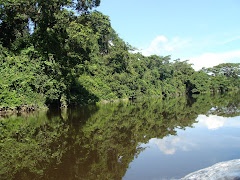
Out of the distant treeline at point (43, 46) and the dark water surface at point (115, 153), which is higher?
the distant treeline at point (43, 46)

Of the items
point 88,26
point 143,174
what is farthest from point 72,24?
point 143,174

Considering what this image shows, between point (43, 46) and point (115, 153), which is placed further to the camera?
point (43, 46)

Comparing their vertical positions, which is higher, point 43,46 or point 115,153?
point 43,46

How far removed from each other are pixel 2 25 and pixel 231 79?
7219 centimetres

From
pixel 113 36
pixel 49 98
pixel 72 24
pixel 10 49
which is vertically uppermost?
pixel 113 36

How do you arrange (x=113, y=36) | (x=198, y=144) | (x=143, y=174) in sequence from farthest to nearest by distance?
(x=113, y=36) < (x=198, y=144) < (x=143, y=174)

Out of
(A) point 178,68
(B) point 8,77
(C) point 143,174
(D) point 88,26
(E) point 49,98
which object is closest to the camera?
(C) point 143,174

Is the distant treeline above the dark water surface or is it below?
above

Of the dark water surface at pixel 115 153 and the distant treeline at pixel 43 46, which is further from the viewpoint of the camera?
the distant treeline at pixel 43 46

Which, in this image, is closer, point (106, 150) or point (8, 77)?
point (106, 150)

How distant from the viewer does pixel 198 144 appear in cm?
604

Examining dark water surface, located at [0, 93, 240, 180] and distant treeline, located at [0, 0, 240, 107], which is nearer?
dark water surface, located at [0, 93, 240, 180]

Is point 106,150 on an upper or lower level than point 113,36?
lower

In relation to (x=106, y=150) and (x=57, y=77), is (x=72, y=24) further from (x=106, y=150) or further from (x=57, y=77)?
(x=106, y=150)
